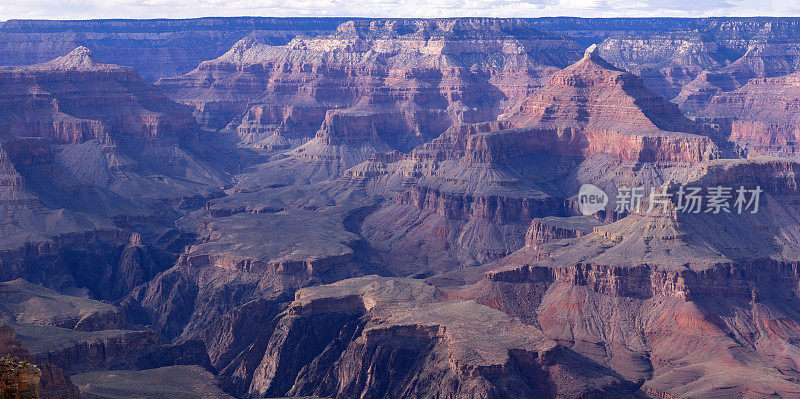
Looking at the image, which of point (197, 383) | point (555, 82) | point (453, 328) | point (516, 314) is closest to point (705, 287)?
point (516, 314)

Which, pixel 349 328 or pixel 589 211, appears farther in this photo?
pixel 589 211

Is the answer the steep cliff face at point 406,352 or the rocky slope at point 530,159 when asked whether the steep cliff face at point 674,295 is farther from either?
the rocky slope at point 530,159

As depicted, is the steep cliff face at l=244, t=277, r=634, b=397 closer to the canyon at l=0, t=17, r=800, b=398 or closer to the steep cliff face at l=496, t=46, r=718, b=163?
the canyon at l=0, t=17, r=800, b=398

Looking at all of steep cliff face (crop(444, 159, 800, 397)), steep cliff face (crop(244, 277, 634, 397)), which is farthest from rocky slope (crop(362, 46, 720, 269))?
steep cliff face (crop(244, 277, 634, 397))

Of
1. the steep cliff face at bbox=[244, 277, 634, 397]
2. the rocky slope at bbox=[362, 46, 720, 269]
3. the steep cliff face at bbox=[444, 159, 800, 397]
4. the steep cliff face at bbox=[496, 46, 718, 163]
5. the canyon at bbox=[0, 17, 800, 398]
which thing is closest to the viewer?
the steep cliff face at bbox=[244, 277, 634, 397]

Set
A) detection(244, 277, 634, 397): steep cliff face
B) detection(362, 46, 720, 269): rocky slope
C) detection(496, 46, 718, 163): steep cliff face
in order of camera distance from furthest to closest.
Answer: detection(496, 46, 718, 163): steep cliff face → detection(362, 46, 720, 269): rocky slope → detection(244, 277, 634, 397): steep cliff face

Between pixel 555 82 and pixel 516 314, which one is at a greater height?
pixel 555 82

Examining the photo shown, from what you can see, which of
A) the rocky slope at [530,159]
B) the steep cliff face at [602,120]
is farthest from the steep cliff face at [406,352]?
the steep cliff face at [602,120]

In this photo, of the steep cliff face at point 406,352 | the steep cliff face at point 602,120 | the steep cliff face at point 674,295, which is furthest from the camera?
the steep cliff face at point 602,120

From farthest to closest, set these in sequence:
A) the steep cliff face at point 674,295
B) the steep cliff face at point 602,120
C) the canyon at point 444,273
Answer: the steep cliff face at point 602,120
the steep cliff face at point 674,295
the canyon at point 444,273

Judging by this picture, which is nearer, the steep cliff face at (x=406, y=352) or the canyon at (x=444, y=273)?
the steep cliff face at (x=406, y=352)

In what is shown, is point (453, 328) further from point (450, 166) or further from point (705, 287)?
point (450, 166)
